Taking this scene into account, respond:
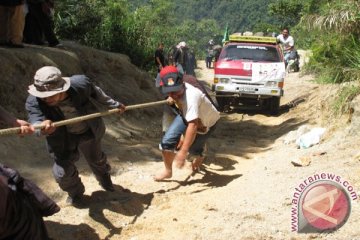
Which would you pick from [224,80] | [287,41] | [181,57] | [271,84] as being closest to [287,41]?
[287,41]

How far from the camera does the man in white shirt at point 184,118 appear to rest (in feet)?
15.2

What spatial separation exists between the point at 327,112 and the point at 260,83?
274cm

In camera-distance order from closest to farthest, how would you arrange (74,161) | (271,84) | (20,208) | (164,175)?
(20,208), (74,161), (164,175), (271,84)

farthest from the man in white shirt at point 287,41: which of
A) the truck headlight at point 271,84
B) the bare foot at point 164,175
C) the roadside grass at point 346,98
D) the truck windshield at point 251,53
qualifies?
the bare foot at point 164,175

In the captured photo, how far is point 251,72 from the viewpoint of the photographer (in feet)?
33.7

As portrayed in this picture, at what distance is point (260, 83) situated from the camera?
33.7ft

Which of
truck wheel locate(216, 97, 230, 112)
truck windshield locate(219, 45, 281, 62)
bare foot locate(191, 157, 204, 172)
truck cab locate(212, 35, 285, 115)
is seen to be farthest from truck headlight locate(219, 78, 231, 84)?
bare foot locate(191, 157, 204, 172)

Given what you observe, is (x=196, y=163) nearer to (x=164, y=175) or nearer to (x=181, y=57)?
(x=164, y=175)

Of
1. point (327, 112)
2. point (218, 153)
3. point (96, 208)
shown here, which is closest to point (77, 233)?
point (96, 208)

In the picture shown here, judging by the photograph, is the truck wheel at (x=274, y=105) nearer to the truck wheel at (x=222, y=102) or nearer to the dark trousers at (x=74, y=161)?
the truck wheel at (x=222, y=102)

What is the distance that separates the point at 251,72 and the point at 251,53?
655 millimetres

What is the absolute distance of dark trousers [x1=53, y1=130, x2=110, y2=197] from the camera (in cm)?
409

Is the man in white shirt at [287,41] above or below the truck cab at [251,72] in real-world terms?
below

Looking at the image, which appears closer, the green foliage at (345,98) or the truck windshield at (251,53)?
the green foliage at (345,98)
